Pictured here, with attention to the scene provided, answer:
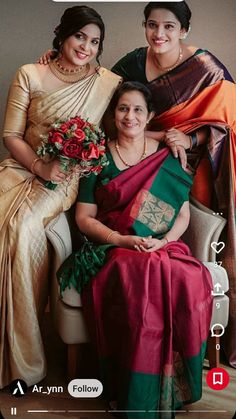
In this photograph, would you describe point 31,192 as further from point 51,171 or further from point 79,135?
point 79,135

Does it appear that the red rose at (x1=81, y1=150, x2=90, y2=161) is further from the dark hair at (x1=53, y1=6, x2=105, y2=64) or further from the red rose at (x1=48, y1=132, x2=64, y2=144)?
the dark hair at (x1=53, y1=6, x2=105, y2=64)

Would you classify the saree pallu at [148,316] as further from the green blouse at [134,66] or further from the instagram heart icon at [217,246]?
the green blouse at [134,66]

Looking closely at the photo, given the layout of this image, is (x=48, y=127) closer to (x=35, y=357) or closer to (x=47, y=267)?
(x=47, y=267)

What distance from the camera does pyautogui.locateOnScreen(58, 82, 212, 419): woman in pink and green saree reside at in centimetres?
112

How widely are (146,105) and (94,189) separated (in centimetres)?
20

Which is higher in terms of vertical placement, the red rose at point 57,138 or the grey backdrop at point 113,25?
the grey backdrop at point 113,25

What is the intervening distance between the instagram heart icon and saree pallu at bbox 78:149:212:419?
51mm

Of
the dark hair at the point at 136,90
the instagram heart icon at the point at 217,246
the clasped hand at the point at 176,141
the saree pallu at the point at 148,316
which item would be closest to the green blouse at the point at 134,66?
the dark hair at the point at 136,90

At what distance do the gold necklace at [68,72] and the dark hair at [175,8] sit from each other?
7.0 inches

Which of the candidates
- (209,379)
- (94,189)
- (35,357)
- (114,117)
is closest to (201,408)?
A: (209,379)

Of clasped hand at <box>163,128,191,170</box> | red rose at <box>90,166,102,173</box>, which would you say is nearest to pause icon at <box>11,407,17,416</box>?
red rose at <box>90,166,102,173</box>

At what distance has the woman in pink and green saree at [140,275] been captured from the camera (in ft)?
3.69

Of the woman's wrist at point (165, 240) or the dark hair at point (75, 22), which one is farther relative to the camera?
the woman's wrist at point (165, 240)

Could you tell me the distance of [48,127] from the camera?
Answer: 3.90ft
